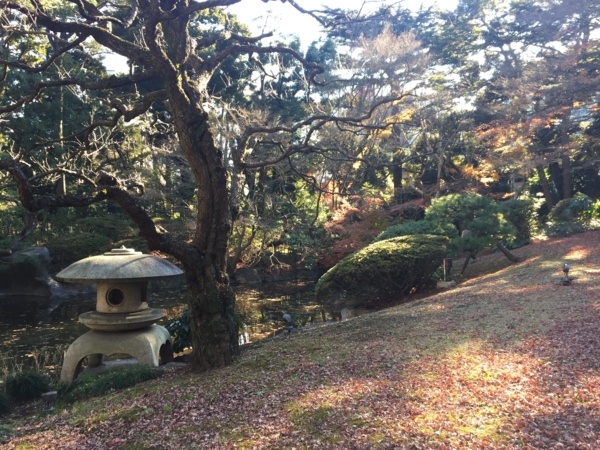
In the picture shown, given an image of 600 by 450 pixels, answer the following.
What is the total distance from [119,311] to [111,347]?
52cm

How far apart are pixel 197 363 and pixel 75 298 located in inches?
469

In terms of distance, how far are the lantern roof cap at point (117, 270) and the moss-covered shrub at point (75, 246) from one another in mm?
10888

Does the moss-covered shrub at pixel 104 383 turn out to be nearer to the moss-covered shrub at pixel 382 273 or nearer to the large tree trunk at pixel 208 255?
the large tree trunk at pixel 208 255

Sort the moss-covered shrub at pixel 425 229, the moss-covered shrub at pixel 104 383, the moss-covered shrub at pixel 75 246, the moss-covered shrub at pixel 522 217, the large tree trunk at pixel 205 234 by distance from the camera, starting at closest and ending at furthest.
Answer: the large tree trunk at pixel 205 234 < the moss-covered shrub at pixel 104 383 < the moss-covered shrub at pixel 425 229 < the moss-covered shrub at pixel 522 217 < the moss-covered shrub at pixel 75 246

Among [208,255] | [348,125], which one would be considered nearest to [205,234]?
[208,255]

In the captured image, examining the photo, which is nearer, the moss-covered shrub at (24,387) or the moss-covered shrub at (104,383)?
the moss-covered shrub at (104,383)

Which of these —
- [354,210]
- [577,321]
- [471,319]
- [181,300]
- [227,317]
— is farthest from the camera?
[354,210]

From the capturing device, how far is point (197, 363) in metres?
4.90

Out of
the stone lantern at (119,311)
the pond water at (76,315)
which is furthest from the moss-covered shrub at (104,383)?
the pond water at (76,315)

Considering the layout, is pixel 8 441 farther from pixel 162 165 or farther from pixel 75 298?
pixel 162 165

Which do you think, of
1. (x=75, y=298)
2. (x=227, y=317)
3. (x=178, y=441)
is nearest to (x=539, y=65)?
(x=227, y=317)

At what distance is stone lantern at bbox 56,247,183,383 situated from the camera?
616 cm

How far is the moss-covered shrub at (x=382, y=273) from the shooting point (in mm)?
9250

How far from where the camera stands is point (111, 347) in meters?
6.38
